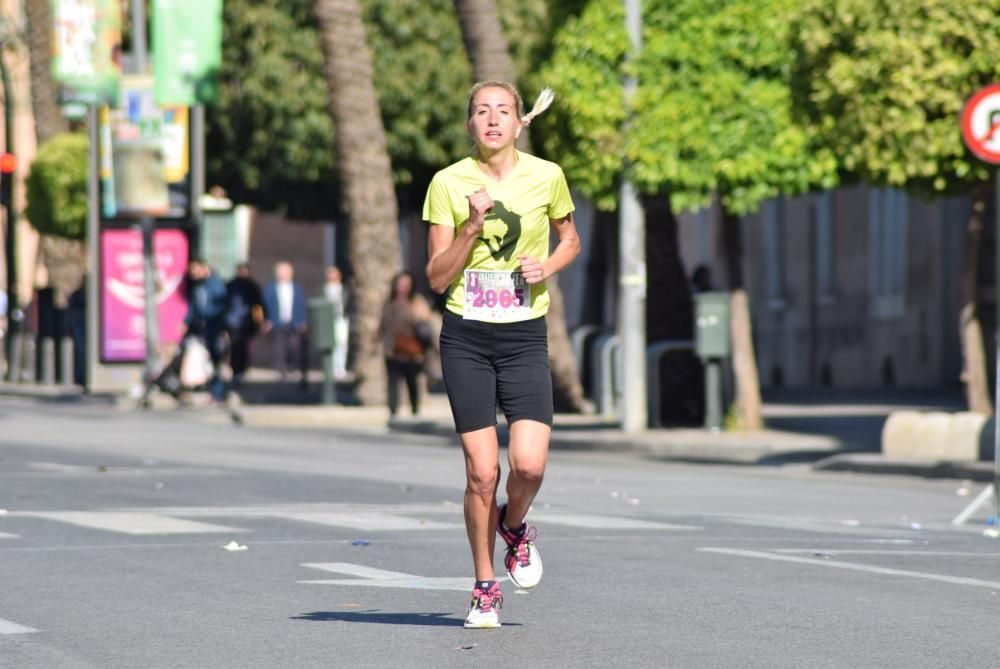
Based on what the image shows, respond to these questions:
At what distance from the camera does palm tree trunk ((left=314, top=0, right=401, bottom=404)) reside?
28.2 meters

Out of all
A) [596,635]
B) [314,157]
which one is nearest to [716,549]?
[596,635]

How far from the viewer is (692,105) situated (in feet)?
72.9

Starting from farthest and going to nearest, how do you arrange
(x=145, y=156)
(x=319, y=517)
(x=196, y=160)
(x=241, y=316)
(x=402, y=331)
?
1. (x=196, y=160)
2. (x=145, y=156)
3. (x=241, y=316)
4. (x=402, y=331)
5. (x=319, y=517)

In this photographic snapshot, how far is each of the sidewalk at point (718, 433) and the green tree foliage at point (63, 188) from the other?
4.53 meters

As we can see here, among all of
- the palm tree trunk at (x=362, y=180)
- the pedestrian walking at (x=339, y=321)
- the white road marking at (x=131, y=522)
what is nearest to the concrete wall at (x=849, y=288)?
the pedestrian walking at (x=339, y=321)

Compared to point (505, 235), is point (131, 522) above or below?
below

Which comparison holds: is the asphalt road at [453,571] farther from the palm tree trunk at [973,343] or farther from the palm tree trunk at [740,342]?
the palm tree trunk at [740,342]

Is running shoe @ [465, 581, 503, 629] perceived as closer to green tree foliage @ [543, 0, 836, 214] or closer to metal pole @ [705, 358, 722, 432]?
green tree foliage @ [543, 0, 836, 214]

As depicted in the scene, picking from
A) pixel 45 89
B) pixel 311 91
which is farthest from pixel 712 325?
pixel 45 89

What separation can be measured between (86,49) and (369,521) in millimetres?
21770

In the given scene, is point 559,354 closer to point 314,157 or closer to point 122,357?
point 122,357

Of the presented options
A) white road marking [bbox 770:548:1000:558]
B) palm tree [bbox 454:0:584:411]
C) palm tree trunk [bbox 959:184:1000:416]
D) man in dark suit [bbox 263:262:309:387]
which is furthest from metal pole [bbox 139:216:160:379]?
white road marking [bbox 770:548:1000:558]

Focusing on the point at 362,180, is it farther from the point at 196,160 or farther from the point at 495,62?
the point at 196,160

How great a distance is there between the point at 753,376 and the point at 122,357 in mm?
12954
